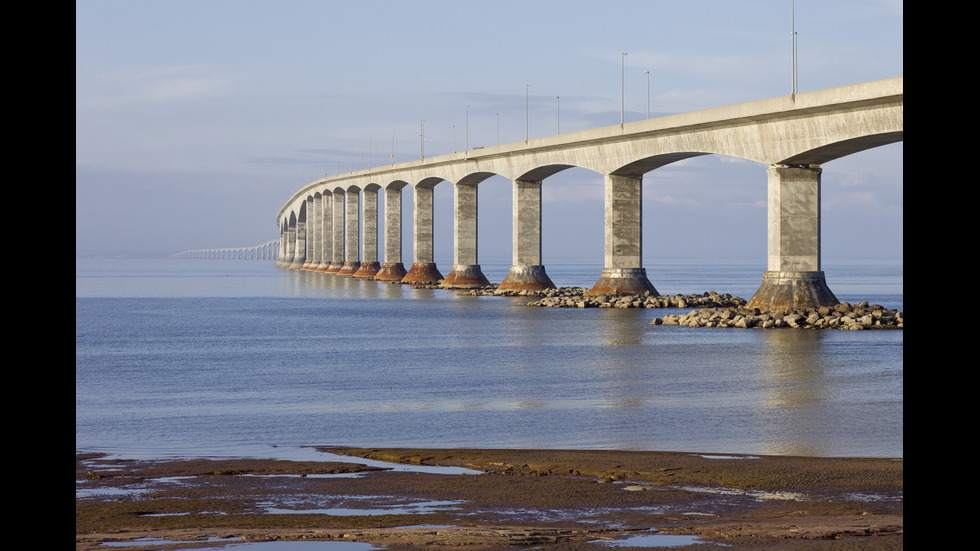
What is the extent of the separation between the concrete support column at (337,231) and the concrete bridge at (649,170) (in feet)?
89.6

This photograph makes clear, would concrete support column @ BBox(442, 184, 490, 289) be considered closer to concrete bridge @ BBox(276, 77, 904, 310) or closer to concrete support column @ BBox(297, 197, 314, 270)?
concrete bridge @ BBox(276, 77, 904, 310)

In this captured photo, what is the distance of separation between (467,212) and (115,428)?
6110 cm

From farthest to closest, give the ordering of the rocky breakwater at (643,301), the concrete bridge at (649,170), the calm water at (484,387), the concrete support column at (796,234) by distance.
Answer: the rocky breakwater at (643,301) → the concrete support column at (796,234) → the concrete bridge at (649,170) → the calm water at (484,387)

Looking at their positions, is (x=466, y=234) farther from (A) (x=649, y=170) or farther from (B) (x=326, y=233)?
(B) (x=326, y=233)

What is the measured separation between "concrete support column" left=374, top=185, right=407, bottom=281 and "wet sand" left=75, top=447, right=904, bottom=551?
271ft

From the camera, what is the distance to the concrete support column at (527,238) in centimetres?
6644

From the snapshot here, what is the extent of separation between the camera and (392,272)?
322ft

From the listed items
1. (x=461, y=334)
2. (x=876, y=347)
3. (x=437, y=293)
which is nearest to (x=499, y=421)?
(x=876, y=347)

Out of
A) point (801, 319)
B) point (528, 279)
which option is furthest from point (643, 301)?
point (528, 279)

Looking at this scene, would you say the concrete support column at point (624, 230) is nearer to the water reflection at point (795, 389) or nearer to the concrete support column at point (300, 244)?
the water reflection at point (795, 389)

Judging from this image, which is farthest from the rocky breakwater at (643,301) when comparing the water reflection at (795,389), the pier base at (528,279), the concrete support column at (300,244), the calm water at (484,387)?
the concrete support column at (300,244)

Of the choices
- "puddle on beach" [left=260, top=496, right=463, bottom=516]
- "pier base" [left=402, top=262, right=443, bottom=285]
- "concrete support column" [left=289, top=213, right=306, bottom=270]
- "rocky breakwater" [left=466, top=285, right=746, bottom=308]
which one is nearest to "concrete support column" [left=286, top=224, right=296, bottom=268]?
"concrete support column" [left=289, top=213, right=306, bottom=270]

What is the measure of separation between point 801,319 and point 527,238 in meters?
28.7

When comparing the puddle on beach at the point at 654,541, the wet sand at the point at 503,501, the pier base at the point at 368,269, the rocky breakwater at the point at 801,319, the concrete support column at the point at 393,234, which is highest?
the concrete support column at the point at 393,234
